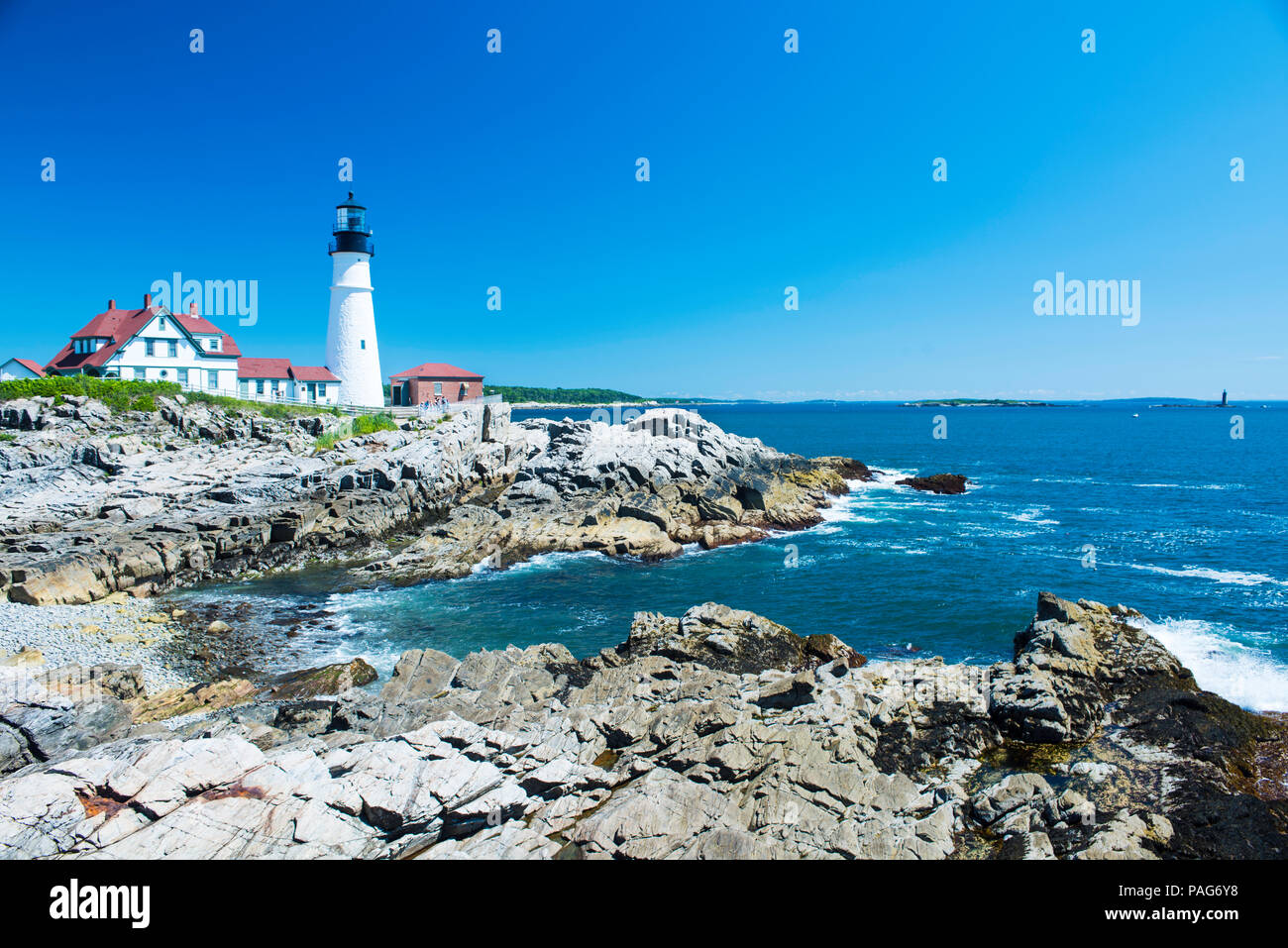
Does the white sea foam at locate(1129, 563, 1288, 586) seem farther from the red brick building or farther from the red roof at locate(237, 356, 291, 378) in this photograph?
the red roof at locate(237, 356, 291, 378)

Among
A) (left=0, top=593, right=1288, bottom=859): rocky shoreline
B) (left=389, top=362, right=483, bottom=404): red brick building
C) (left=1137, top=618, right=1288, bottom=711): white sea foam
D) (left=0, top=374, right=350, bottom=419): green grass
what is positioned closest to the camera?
(left=0, top=593, right=1288, bottom=859): rocky shoreline

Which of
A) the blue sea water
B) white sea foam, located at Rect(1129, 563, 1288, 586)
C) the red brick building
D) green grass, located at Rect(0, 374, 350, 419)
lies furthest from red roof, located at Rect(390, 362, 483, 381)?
white sea foam, located at Rect(1129, 563, 1288, 586)

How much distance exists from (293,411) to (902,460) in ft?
201

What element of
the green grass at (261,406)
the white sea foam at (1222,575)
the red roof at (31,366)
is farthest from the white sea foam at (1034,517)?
the red roof at (31,366)

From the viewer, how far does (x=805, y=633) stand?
21.9 metres

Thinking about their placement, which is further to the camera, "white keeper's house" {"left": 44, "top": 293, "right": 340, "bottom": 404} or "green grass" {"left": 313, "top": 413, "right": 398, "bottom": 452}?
"white keeper's house" {"left": 44, "top": 293, "right": 340, "bottom": 404}

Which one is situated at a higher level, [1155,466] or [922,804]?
[1155,466]

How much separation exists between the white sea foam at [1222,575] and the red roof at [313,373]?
5417 centimetres

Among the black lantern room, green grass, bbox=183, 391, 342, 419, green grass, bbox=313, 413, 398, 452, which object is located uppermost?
the black lantern room

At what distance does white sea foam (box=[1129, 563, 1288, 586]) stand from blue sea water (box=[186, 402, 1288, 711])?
0.15 m

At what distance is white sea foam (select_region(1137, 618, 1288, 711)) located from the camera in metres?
16.2
